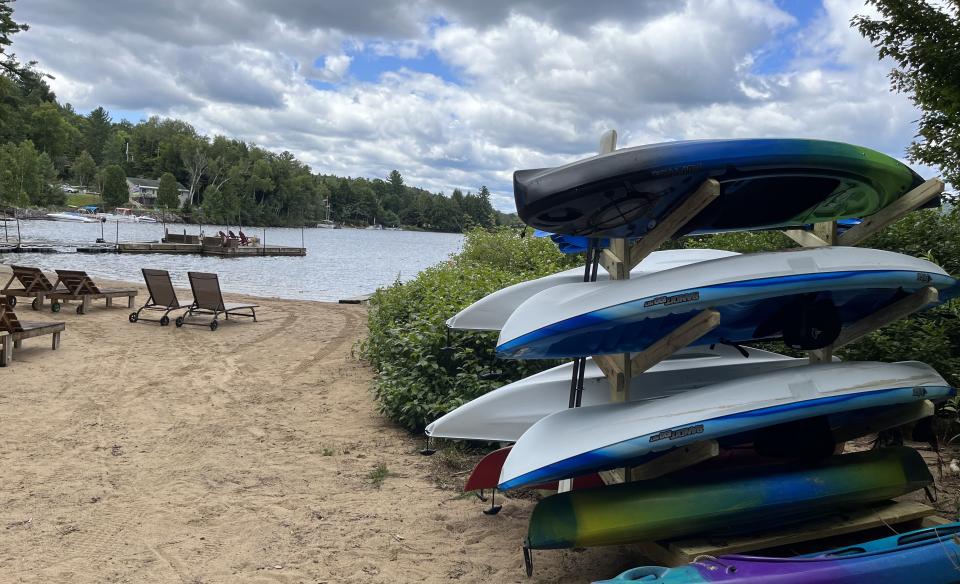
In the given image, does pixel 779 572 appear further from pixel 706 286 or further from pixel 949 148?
pixel 949 148

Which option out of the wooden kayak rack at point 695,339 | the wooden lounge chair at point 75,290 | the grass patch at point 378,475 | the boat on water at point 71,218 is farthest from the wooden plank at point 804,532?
the boat on water at point 71,218

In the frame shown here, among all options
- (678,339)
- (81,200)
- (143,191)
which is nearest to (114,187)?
(143,191)

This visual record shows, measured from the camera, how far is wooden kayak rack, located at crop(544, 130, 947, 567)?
358 centimetres

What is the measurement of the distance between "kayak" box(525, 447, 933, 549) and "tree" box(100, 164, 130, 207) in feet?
408

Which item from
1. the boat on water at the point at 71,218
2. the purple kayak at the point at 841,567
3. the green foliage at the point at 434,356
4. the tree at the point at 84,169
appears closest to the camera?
the purple kayak at the point at 841,567

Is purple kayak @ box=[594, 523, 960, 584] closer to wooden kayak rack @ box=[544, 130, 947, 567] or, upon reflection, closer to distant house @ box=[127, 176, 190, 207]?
wooden kayak rack @ box=[544, 130, 947, 567]

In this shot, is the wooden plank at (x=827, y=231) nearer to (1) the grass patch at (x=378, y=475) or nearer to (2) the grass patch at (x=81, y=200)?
(1) the grass patch at (x=378, y=475)

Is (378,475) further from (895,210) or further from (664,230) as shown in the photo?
(895,210)

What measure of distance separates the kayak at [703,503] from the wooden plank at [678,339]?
694 millimetres

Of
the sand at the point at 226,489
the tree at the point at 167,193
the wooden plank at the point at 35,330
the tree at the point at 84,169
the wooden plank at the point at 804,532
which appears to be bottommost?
the sand at the point at 226,489

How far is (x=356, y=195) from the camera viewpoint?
149m

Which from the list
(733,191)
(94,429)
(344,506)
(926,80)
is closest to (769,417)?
(733,191)

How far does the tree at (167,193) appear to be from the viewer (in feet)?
347

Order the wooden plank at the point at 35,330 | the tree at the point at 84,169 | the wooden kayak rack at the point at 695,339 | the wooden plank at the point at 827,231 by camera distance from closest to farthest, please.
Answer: the wooden kayak rack at the point at 695,339 → the wooden plank at the point at 827,231 → the wooden plank at the point at 35,330 → the tree at the point at 84,169
